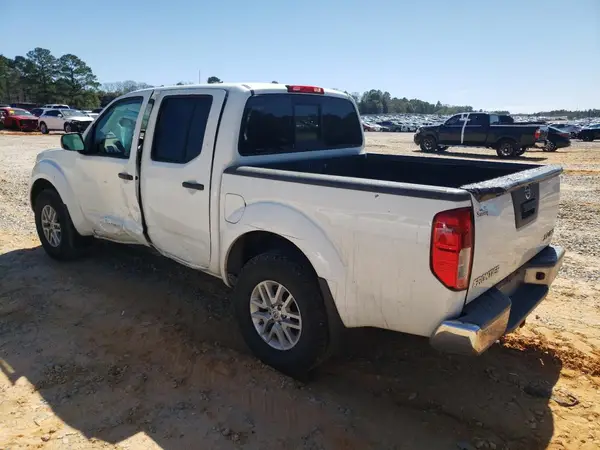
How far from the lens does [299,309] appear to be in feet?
10.4

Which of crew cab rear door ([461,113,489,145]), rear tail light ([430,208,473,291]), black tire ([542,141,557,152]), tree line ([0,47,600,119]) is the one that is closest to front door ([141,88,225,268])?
rear tail light ([430,208,473,291])

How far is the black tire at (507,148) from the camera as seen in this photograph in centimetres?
1973

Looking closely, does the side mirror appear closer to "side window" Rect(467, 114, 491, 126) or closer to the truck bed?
the truck bed

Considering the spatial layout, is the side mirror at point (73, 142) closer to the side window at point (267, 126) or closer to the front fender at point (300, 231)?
the side window at point (267, 126)

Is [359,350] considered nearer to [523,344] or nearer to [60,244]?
[523,344]

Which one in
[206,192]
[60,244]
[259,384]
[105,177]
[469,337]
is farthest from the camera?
[60,244]

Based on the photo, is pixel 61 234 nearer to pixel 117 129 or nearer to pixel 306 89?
pixel 117 129

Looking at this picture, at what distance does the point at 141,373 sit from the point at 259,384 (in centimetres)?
88

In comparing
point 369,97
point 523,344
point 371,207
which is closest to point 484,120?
point 523,344

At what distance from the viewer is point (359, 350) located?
3828 mm

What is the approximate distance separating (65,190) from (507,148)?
18.7 metres

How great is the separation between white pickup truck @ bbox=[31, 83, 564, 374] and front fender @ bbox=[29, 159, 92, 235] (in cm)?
2

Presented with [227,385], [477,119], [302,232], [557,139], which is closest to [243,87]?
[302,232]

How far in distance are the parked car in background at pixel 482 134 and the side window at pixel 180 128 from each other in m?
18.3
